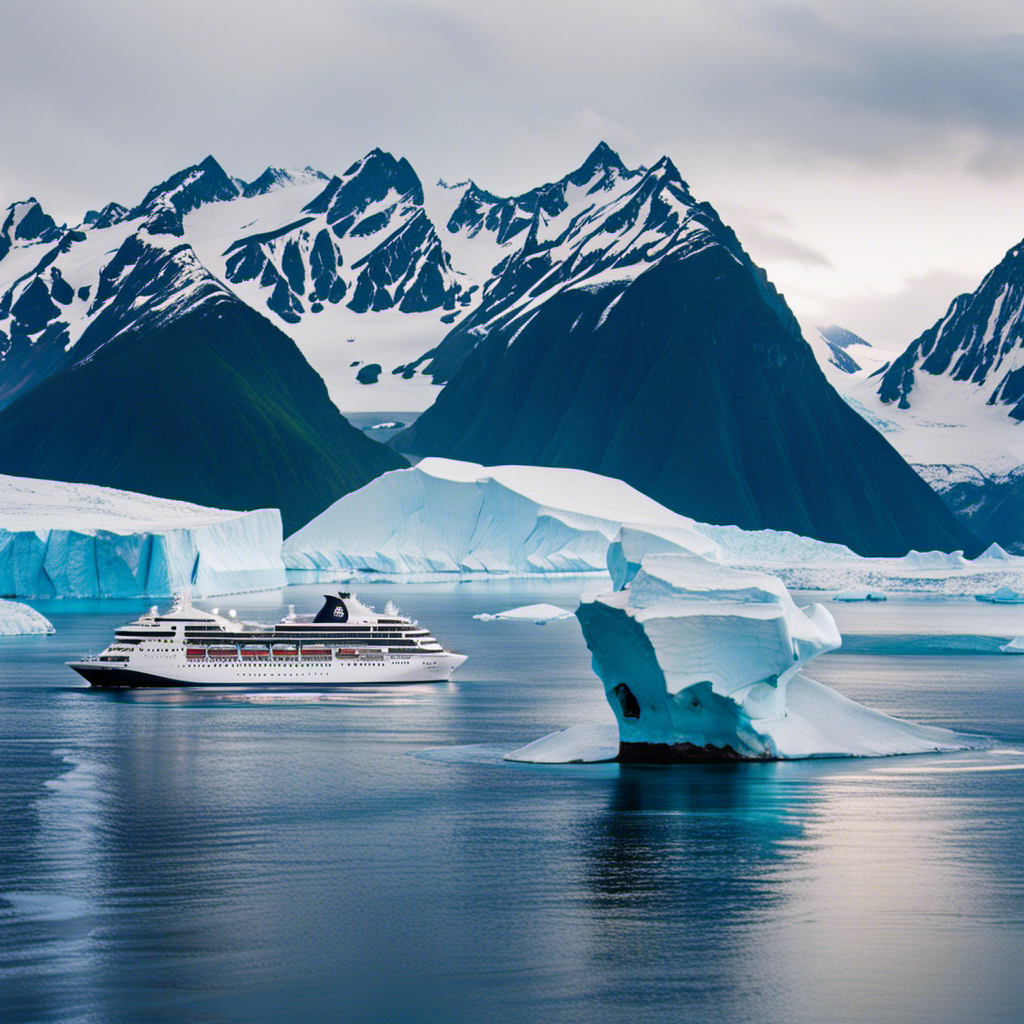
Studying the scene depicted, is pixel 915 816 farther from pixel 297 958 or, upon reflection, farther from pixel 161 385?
pixel 161 385

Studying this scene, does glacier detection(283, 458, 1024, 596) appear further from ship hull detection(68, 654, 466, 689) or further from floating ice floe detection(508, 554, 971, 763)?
floating ice floe detection(508, 554, 971, 763)

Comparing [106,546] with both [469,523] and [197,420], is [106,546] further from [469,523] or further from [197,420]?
[197,420]

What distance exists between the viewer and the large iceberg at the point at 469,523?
9888cm

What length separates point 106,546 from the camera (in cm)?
7719

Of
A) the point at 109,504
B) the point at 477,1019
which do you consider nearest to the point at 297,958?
the point at 477,1019

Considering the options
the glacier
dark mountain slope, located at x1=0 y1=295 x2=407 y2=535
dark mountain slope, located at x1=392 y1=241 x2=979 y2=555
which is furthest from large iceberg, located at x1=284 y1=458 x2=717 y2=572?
dark mountain slope, located at x1=392 y1=241 x2=979 y2=555

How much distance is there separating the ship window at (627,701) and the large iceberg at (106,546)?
53842 millimetres

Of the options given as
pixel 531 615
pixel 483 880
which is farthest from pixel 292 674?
pixel 483 880

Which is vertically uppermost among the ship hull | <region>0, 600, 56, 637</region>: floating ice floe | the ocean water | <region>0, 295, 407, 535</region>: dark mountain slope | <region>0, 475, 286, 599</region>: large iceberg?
<region>0, 295, 407, 535</region>: dark mountain slope

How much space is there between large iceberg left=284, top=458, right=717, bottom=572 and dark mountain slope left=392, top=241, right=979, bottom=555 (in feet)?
228

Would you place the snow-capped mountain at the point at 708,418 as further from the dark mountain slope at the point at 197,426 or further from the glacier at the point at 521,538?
the glacier at the point at 521,538

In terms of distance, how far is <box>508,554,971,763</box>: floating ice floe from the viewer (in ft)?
81.4

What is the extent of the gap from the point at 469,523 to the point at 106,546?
30.0 m

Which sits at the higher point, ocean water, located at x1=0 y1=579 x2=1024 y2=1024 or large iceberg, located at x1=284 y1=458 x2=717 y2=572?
large iceberg, located at x1=284 y1=458 x2=717 y2=572
